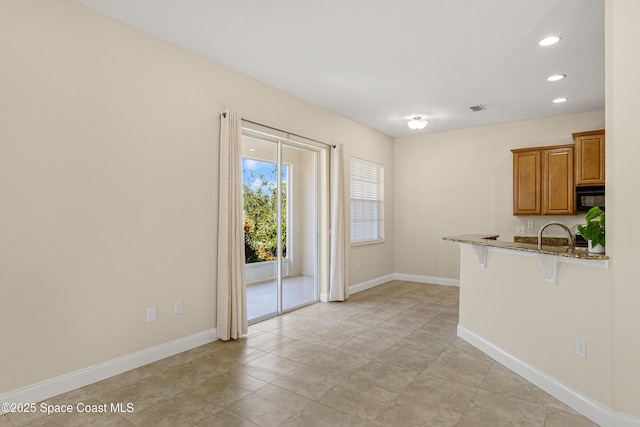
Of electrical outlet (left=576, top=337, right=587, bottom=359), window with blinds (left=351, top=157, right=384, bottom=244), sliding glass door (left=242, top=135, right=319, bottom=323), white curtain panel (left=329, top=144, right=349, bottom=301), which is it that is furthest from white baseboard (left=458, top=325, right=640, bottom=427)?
window with blinds (left=351, top=157, right=384, bottom=244)

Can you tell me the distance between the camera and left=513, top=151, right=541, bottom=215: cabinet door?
220 inches

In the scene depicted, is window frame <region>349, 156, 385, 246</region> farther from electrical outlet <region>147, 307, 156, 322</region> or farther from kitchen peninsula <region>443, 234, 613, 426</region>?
electrical outlet <region>147, 307, 156, 322</region>

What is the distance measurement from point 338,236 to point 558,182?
3.46 m

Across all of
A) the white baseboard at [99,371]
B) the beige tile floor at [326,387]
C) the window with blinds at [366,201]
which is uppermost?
the window with blinds at [366,201]

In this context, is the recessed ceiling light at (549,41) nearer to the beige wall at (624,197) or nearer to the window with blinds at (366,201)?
the beige wall at (624,197)

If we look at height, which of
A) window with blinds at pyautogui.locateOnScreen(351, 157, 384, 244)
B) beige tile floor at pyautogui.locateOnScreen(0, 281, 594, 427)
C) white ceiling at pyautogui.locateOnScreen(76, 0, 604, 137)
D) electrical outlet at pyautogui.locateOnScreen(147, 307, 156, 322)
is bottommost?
beige tile floor at pyautogui.locateOnScreen(0, 281, 594, 427)

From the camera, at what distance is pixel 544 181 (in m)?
5.53

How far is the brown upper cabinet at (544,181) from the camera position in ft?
17.4

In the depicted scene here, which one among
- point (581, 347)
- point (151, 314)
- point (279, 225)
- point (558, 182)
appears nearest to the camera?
point (581, 347)

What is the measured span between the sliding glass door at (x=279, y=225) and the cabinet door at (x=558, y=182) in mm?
3600

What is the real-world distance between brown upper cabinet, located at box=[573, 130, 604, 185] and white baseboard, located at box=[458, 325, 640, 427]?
3214 millimetres

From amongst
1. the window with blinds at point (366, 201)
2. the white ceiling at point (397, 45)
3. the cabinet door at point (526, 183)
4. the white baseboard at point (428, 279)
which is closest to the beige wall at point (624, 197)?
the white ceiling at point (397, 45)

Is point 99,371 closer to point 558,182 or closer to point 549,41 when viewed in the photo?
point 549,41

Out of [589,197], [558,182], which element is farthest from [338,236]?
[589,197]
